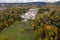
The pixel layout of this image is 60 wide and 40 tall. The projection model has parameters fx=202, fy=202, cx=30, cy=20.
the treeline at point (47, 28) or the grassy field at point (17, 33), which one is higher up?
the treeline at point (47, 28)

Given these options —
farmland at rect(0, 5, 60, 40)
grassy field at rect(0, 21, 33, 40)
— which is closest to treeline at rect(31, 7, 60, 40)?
farmland at rect(0, 5, 60, 40)

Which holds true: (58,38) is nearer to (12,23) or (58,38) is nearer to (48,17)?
(48,17)

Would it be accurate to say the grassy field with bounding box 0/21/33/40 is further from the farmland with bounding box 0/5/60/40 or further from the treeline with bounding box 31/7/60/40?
the treeline with bounding box 31/7/60/40

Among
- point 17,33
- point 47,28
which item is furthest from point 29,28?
point 47,28

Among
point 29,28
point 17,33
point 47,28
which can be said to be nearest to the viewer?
point 47,28

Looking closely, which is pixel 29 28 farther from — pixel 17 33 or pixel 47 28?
pixel 47 28

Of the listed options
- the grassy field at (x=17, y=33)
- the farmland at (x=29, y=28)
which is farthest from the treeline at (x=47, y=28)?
the grassy field at (x=17, y=33)

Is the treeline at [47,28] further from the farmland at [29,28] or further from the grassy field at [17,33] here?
the grassy field at [17,33]

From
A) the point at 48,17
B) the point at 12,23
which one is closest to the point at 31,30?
the point at 48,17
